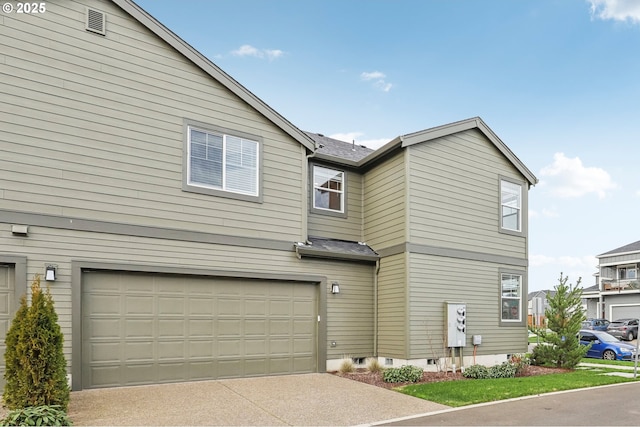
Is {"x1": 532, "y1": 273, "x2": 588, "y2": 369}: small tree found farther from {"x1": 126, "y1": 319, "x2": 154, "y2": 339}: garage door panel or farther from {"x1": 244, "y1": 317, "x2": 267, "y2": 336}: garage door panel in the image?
{"x1": 126, "y1": 319, "x2": 154, "y2": 339}: garage door panel

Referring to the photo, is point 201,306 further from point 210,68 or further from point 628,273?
point 628,273

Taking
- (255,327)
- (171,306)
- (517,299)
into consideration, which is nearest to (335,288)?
(255,327)

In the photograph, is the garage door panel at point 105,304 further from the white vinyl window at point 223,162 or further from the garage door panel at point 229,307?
the white vinyl window at point 223,162

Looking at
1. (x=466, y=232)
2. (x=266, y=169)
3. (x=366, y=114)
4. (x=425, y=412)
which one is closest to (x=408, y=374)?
(x=425, y=412)

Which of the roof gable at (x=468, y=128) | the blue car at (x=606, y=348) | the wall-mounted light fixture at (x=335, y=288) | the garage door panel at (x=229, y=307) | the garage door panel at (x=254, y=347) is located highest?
the roof gable at (x=468, y=128)

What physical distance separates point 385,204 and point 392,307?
286 cm

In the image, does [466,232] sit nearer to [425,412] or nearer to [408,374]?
[408,374]

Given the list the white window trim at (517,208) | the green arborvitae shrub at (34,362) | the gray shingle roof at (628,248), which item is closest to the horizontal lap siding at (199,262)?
the green arborvitae shrub at (34,362)

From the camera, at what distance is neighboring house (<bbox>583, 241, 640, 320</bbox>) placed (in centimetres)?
3797

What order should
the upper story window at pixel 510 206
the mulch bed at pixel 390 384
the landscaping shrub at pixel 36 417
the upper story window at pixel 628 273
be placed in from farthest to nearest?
the upper story window at pixel 628 273 < the upper story window at pixel 510 206 < the mulch bed at pixel 390 384 < the landscaping shrub at pixel 36 417

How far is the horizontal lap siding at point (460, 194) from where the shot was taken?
41.7 ft

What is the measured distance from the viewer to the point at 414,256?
12.3 metres

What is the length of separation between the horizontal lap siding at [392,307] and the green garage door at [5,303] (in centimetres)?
845

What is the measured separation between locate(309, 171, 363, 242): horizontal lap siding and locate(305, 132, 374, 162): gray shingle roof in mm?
817
